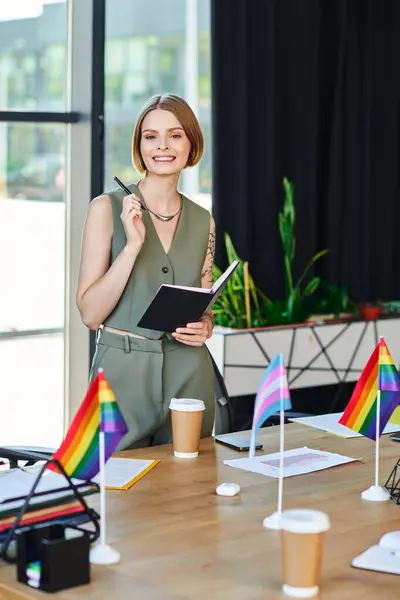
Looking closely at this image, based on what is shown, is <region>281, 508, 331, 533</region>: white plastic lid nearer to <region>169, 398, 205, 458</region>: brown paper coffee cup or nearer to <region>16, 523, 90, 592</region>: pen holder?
<region>16, 523, 90, 592</region>: pen holder

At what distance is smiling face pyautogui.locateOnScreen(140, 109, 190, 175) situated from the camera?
290 centimetres

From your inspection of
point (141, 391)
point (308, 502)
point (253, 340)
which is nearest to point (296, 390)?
point (253, 340)

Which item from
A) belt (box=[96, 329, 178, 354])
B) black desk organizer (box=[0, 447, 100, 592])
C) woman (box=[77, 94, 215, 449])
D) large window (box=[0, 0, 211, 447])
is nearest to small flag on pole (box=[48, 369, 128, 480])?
black desk organizer (box=[0, 447, 100, 592])

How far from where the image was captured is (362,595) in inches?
66.1

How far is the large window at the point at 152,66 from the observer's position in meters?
5.01

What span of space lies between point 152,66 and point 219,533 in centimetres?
355

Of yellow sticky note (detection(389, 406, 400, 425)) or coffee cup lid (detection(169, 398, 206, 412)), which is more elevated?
coffee cup lid (detection(169, 398, 206, 412))

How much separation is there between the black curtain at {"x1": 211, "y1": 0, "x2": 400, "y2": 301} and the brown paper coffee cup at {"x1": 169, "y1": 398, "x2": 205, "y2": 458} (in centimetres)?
266

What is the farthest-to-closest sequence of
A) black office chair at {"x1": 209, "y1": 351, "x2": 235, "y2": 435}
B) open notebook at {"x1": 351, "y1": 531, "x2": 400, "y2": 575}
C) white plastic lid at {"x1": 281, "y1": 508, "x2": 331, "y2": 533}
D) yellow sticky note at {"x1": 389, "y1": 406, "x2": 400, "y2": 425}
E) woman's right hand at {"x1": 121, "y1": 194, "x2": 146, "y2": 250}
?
black office chair at {"x1": 209, "y1": 351, "x2": 235, "y2": 435}, yellow sticky note at {"x1": 389, "y1": 406, "x2": 400, "y2": 425}, woman's right hand at {"x1": 121, "y1": 194, "x2": 146, "y2": 250}, open notebook at {"x1": 351, "y1": 531, "x2": 400, "y2": 575}, white plastic lid at {"x1": 281, "y1": 508, "x2": 331, "y2": 533}

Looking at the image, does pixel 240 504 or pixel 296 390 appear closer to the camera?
pixel 240 504

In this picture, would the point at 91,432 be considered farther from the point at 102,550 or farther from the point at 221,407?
the point at 221,407

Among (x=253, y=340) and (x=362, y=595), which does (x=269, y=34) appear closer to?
(x=253, y=340)

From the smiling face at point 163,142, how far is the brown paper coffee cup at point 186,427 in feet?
2.38

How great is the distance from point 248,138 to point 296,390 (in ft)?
4.48
